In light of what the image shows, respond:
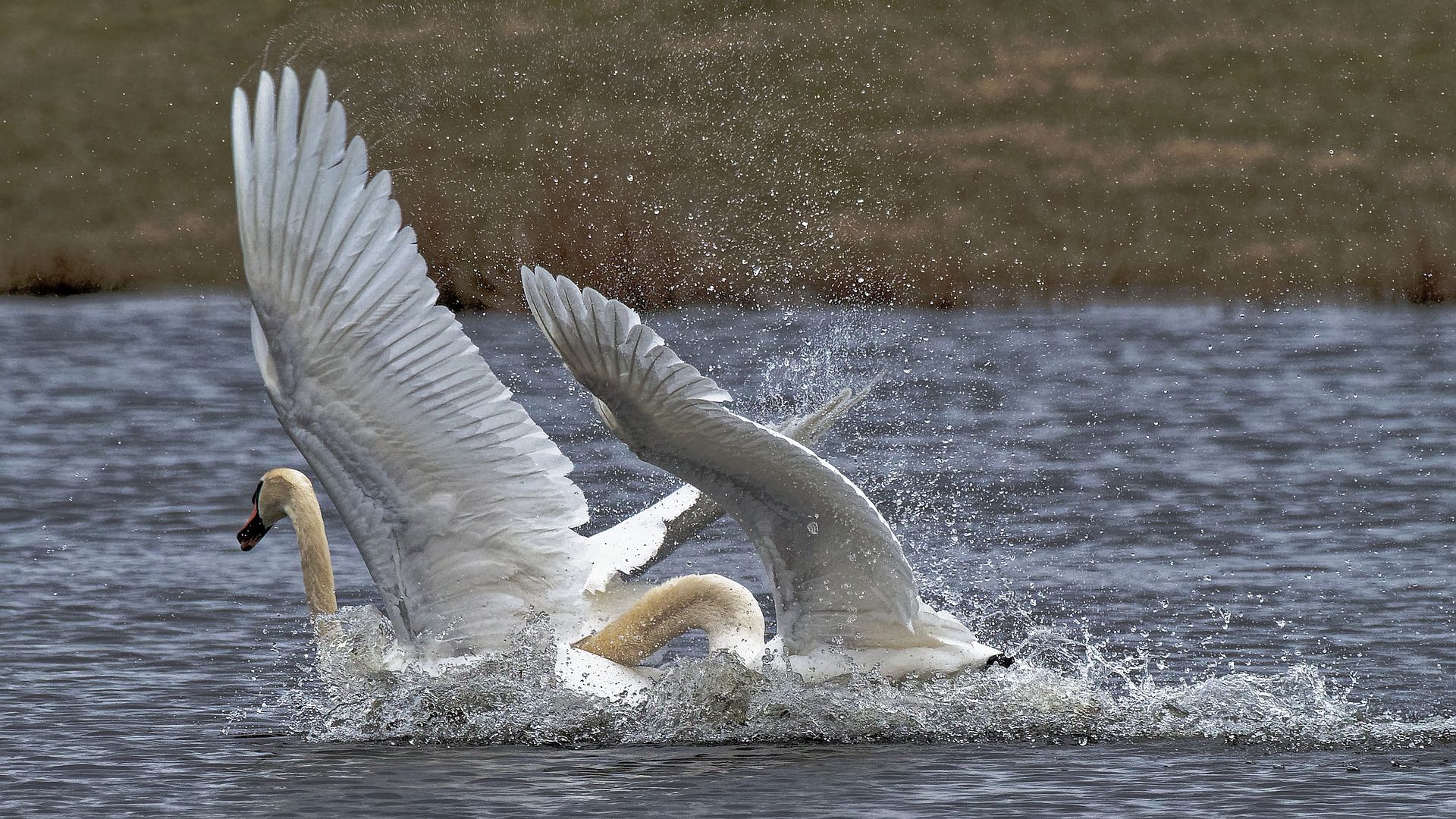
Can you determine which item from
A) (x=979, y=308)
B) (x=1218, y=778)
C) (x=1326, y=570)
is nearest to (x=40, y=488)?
(x=1326, y=570)

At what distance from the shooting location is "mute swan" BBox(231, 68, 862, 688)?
25.7ft

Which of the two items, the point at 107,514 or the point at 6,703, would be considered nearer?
the point at 6,703

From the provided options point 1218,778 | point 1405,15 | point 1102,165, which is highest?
Answer: point 1405,15

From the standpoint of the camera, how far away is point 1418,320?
81.9 ft

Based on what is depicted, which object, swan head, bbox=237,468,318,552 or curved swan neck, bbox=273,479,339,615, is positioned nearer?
curved swan neck, bbox=273,479,339,615

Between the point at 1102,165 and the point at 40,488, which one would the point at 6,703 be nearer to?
the point at 40,488

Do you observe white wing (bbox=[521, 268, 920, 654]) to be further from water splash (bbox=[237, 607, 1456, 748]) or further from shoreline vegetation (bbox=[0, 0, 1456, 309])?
shoreline vegetation (bbox=[0, 0, 1456, 309])

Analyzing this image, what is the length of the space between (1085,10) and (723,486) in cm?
3180

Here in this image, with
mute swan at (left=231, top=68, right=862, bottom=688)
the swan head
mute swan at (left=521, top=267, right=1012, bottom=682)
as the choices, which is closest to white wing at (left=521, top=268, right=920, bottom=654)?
mute swan at (left=521, top=267, right=1012, bottom=682)

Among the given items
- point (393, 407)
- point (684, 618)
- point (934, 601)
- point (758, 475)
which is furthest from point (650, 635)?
point (934, 601)

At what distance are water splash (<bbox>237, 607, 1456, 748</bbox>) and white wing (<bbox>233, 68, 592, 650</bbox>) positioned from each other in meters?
0.47

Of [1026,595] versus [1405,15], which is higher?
[1405,15]

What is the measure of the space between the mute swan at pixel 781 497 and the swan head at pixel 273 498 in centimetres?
233

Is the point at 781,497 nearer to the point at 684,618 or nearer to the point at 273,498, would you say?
the point at 684,618
